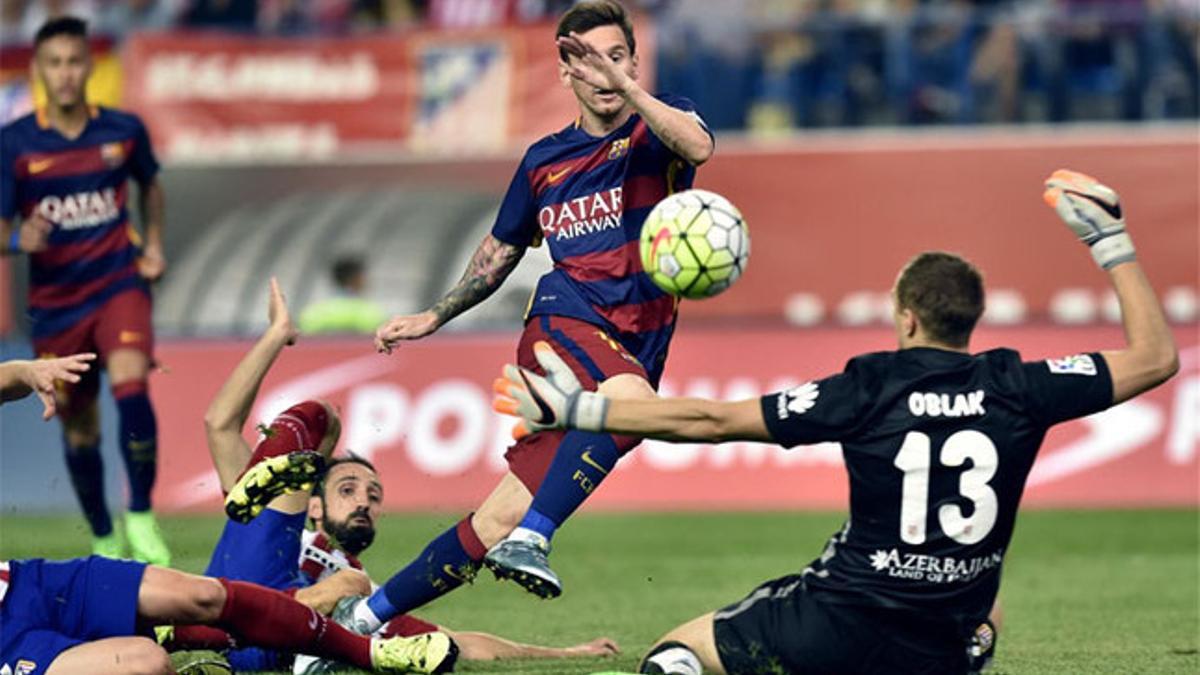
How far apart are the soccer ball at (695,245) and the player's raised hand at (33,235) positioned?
5.20 m

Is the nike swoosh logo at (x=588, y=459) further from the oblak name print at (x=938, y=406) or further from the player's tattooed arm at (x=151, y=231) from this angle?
the player's tattooed arm at (x=151, y=231)

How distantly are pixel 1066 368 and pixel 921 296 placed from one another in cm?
46

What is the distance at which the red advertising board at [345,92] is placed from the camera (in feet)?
61.8

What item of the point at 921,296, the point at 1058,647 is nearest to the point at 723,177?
the point at 1058,647

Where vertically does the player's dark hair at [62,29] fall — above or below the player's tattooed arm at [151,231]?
above

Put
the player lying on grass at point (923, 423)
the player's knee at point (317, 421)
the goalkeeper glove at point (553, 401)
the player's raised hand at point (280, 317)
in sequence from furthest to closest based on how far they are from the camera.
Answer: the player's raised hand at point (280, 317) < the player's knee at point (317, 421) < the player lying on grass at point (923, 423) < the goalkeeper glove at point (553, 401)

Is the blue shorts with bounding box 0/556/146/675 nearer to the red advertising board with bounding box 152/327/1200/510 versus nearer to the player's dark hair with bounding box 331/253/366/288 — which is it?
the red advertising board with bounding box 152/327/1200/510

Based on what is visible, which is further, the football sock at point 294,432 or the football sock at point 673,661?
the football sock at point 294,432

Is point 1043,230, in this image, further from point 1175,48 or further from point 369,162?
point 369,162

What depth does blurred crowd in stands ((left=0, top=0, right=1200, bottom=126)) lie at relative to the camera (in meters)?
18.1

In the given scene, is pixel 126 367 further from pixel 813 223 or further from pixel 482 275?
pixel 813 223

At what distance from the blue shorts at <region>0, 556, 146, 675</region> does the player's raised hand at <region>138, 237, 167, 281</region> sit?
530cm

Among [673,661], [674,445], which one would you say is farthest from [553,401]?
[674,445]

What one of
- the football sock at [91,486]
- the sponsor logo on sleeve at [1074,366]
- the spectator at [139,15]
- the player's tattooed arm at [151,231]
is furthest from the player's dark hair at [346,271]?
the sponsor logo on sleeve at [1074,366]
